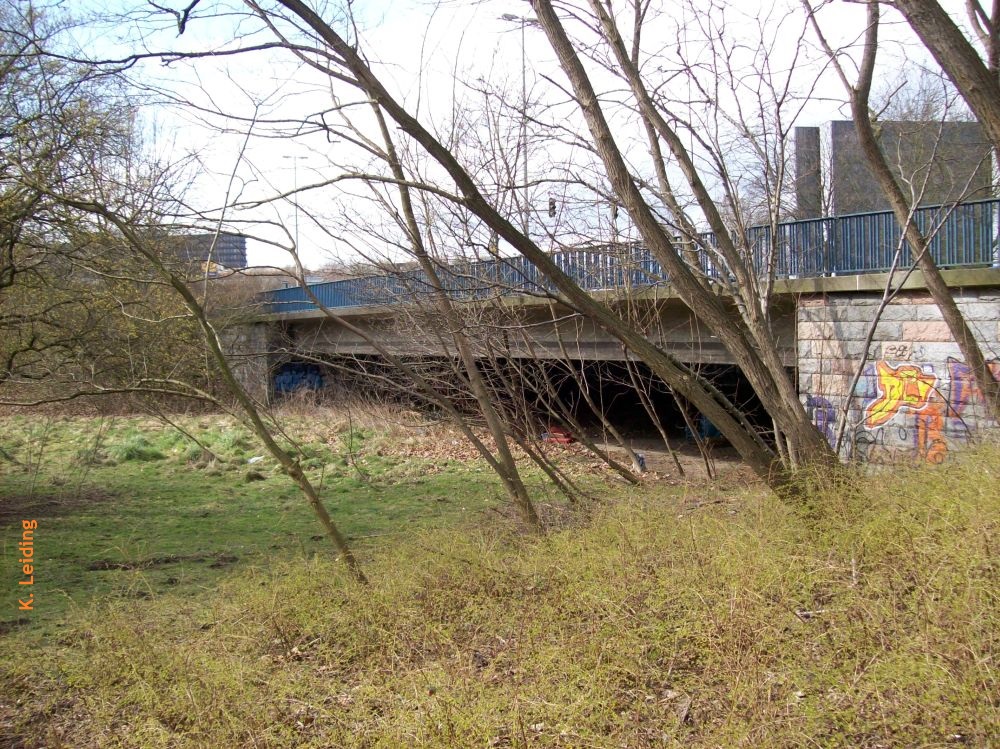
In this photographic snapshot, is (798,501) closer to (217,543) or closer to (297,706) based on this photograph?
(297,706)

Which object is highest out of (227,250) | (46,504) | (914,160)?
(914,160)

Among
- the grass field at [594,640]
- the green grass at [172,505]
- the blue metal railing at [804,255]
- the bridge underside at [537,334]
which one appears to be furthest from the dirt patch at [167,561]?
the blue metal railing at [804,255]

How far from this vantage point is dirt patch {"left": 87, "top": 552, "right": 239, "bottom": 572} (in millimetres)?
7910

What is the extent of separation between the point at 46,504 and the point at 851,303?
11.0 meters

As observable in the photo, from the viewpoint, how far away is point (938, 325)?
9516 millimetres

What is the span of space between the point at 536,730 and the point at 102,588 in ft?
16.9

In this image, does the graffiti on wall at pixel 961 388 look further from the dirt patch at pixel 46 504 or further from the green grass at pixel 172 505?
the dirt patch at pixel 46 504

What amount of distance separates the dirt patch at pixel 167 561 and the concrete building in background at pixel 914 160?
284 inches

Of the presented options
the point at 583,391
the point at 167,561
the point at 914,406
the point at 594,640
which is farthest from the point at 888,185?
the point at 167,561

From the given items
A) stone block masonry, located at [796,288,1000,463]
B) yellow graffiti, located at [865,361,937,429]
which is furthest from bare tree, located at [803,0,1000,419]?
yellow graffiti, located at [865,361,937,429]

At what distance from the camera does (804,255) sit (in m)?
10.8

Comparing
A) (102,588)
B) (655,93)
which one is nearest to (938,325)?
(655,93)

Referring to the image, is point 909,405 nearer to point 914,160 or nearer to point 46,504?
point 914,160

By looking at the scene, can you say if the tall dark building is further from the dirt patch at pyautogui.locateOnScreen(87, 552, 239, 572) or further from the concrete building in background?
the concrete building in background
